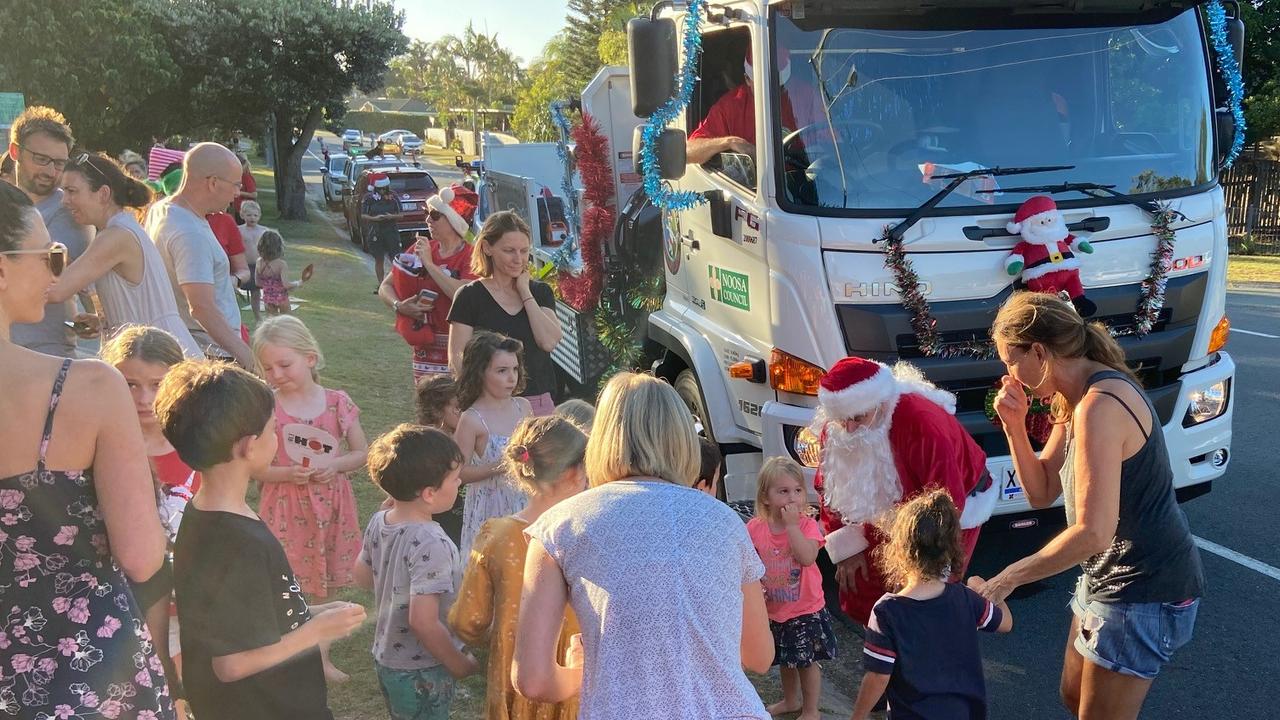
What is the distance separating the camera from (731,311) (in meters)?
4.87

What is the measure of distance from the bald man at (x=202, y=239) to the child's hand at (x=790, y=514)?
8.70ft

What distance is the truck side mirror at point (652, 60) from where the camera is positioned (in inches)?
178

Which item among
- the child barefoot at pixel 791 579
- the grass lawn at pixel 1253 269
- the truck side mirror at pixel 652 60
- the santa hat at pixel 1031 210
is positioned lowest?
the grass lawn at pixel 1253 269

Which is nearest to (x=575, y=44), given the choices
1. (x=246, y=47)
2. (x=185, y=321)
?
(x=246, y=47)

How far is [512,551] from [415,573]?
49cm

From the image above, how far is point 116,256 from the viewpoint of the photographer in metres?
4.29

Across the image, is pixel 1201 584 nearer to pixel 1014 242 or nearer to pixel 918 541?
pixel 918 541

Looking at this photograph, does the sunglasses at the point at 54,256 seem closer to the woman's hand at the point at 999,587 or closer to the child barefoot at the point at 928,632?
the child barefoot at the point at 928,632

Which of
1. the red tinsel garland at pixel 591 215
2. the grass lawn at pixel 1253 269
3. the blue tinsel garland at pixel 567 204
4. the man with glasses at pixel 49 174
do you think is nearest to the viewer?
the man with glasses at pixel 49 174

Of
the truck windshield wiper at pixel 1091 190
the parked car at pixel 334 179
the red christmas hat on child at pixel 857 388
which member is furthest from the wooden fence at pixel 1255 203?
the parked car at pixel 334 179

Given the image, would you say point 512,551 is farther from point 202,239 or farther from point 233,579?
point 202,239

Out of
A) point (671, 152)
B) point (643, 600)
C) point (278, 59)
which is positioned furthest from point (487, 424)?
point (278, 59)

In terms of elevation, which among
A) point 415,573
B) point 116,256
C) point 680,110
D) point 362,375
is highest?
point 680,110

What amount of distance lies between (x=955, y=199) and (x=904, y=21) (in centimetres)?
86
